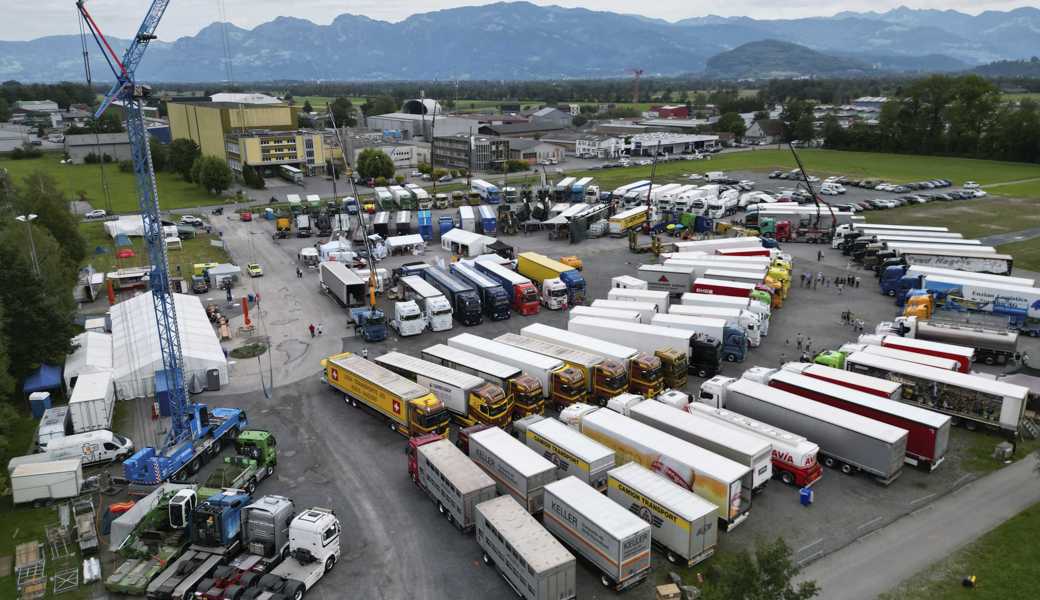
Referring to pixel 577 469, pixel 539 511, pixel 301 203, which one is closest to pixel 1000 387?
pixel 577 469

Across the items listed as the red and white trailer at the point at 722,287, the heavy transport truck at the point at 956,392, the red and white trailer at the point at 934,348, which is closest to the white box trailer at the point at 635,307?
the red and white trailer at the point at 722,287

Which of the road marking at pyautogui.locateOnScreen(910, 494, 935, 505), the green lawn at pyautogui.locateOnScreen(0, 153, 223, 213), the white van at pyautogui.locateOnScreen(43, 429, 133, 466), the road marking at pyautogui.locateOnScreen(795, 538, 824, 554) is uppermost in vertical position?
the green lawn at pyautogui.locateOnScreen(0, 153, 223, 213)

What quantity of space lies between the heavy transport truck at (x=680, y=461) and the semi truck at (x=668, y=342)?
7.73 meters

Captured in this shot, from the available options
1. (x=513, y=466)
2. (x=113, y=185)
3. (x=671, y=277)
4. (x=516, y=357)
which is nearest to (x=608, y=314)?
(x=516, y=357)

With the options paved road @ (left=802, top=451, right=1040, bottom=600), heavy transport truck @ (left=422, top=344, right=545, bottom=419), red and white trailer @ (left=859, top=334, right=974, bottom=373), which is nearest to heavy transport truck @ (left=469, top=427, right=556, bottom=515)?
heavy transport truck @ (left=422, top=344, right=545, bottom=419)

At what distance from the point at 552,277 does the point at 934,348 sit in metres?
21.6

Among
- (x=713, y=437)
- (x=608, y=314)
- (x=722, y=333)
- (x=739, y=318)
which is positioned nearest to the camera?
(x=713, y=437)

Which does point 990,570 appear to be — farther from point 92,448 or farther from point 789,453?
point 92,448

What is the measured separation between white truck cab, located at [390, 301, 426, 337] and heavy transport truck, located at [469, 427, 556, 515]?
49.9ft

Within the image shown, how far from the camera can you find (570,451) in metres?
21.1

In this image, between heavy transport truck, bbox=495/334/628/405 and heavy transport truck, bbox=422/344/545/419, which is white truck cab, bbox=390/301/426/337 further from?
heavy transport truck, bbox=495/334/628/405

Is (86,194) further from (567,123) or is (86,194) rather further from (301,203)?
(567,123)

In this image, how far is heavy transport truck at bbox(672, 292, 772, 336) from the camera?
35.4 meters

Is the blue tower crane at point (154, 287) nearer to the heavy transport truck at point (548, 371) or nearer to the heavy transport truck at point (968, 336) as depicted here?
the heavy transport truck at point (548, 371)
